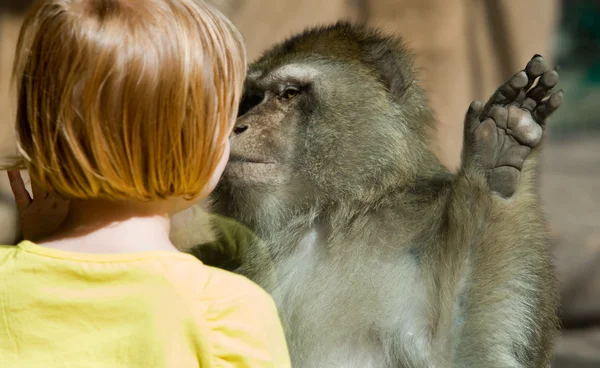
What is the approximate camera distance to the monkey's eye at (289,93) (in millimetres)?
2441

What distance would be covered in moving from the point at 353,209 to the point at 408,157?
0.74 feet

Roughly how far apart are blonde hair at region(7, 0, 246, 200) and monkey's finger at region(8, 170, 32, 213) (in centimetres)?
36

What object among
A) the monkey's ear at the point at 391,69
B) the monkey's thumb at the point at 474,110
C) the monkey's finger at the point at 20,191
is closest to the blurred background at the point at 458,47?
the monkey's ear at the point at 391,69

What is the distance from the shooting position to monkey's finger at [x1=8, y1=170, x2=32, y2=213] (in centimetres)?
191

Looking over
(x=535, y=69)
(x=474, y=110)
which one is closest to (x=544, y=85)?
(x=535, y=69)

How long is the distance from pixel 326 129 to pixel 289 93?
15 centimetres

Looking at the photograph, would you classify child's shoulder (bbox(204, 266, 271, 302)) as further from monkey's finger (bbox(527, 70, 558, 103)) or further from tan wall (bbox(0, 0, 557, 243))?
tan wall (bbox(0, 0, 557, 243))

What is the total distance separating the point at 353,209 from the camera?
236cm

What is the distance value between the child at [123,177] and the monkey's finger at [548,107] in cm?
90

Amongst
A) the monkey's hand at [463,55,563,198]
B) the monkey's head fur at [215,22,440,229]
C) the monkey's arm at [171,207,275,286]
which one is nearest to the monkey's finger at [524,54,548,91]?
the monkey's hand at [463,55,563,198]

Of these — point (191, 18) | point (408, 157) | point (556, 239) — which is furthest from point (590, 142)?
point (191, 18)

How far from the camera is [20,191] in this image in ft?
6.34

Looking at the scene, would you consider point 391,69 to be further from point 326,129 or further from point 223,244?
point 223,244

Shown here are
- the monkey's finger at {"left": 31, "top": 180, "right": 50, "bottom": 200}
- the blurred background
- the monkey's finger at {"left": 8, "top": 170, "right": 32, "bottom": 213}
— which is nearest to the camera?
the monkey's finger at {"left": 31, "top": 180, "right": 50, "bottom": 200}
